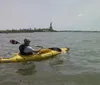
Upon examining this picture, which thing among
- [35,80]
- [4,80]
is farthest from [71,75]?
[4,80]

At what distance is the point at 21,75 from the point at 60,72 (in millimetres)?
2325

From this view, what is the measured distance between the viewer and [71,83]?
441 inches

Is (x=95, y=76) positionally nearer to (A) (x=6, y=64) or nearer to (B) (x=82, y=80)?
(B) (x=82, y=80)

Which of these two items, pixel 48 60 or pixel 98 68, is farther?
pixel 48 60

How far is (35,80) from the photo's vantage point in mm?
11734

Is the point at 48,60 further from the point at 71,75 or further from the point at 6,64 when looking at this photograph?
the point at 71,75

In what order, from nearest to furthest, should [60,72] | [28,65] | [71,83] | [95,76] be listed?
1. [71,83]
2. [95,76]
3. [60,72]
4. [28,65]

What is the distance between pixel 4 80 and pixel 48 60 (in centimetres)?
673

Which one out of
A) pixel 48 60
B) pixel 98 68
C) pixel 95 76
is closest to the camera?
pixel 95 76

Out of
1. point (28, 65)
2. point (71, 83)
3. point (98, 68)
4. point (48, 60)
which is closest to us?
point (71, 83)

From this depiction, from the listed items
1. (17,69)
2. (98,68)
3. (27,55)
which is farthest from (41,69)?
(98,68)

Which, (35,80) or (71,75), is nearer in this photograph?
(35,80)

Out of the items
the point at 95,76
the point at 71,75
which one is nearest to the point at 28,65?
the point at 71,75

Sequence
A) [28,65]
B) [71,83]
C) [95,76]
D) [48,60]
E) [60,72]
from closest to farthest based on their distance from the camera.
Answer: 1. [71,83]
2. [95,76]
3. [60,72]
4. [28,65]
5. [48,60]
